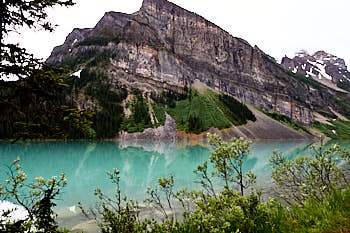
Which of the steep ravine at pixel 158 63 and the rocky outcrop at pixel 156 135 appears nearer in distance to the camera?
the rocky outcrop at pixel 156 135

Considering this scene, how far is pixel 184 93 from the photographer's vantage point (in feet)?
502

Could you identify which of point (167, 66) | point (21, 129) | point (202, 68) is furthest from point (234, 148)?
point (202, 68)

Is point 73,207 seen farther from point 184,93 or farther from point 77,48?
point 77,48

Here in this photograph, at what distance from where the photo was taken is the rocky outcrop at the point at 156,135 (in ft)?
359

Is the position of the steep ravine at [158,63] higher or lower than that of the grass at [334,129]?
higher

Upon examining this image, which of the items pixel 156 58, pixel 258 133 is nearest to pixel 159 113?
pixel 156 58

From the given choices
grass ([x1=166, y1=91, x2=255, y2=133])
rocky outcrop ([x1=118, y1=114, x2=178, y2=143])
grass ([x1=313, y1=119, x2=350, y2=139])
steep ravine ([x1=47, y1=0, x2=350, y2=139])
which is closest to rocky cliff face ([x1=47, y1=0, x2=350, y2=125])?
steep ravine ([x1=47, y1=0, x2=350, y2=139])

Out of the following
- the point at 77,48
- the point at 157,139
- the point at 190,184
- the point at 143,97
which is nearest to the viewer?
the point at 190,184

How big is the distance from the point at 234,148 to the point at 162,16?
212066mm

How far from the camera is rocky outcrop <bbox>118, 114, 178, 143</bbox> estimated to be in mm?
109375

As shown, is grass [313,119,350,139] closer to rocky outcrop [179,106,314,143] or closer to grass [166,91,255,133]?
rocky outcrop [179,106,314,143]

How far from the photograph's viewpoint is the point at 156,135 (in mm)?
113875

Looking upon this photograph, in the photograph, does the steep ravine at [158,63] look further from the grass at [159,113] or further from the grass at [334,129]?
the grass at [159,113]

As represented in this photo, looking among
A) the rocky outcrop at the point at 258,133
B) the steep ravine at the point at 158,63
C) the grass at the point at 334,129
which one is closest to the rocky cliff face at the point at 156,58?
the steep ravine at the point at 158,63
